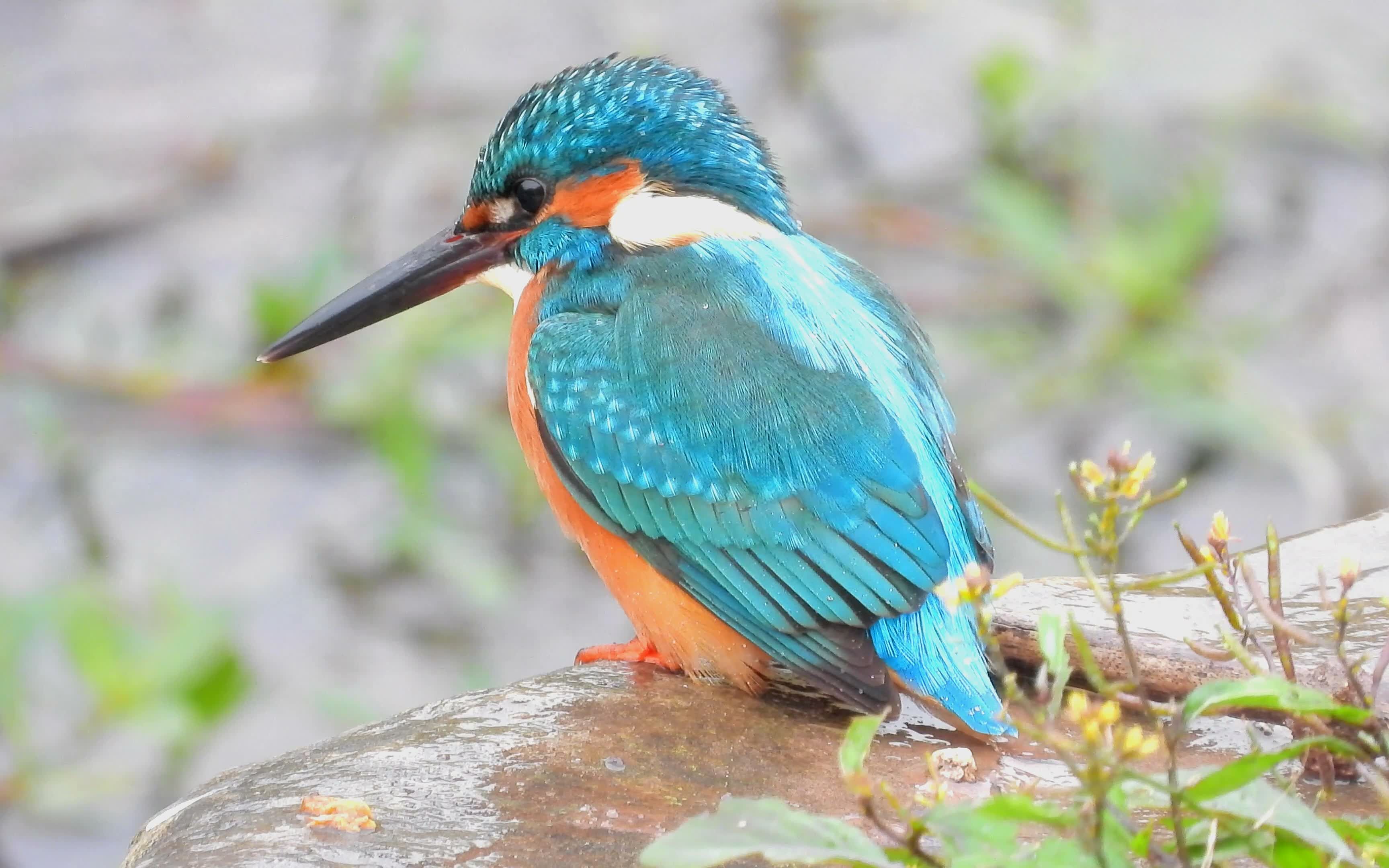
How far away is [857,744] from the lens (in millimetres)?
1724

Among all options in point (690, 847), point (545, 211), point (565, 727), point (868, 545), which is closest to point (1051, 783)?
point (868, 545)

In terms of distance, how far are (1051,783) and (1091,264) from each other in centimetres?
279

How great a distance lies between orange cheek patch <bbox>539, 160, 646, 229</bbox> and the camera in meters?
3.00

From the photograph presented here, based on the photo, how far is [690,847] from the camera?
164 centimetres

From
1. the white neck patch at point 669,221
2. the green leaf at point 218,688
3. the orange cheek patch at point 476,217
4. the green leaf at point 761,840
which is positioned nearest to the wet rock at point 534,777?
the green leaf at point 761,840

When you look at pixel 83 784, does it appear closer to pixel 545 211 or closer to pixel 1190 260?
pixel 545 211

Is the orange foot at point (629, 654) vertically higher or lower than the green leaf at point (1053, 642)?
lower

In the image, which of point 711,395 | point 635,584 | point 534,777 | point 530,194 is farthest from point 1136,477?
point 530,194

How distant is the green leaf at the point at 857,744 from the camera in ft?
5.56

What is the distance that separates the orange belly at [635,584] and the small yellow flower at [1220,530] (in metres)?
0.82

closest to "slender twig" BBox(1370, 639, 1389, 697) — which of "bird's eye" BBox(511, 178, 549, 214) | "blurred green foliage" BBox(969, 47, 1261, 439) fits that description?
"bird's eye" BBox(511, 178, 549, 214)

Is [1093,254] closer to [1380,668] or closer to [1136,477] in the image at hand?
[1380,668]

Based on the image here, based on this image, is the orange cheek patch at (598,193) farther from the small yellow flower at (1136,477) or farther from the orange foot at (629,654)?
the small yellow flower at (1136,477)

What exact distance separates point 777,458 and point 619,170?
2.09 feet
